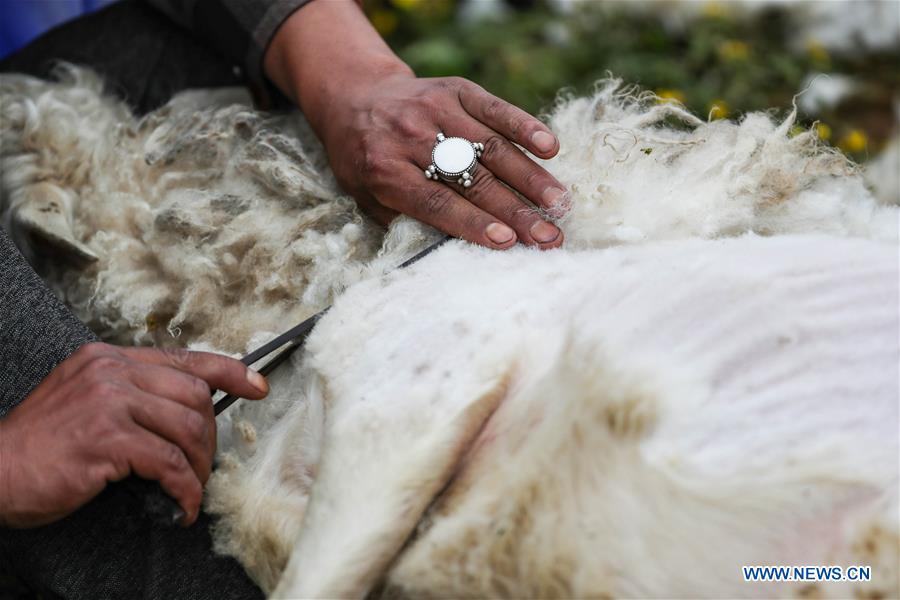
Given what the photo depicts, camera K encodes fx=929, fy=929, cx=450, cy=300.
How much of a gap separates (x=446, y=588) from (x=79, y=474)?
0.45m

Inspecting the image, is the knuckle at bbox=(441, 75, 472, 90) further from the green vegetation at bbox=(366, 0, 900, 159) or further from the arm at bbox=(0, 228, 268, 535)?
the green vegetation at bbox=(366, 0, 900, 159)

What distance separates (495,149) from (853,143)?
1618 millimetres

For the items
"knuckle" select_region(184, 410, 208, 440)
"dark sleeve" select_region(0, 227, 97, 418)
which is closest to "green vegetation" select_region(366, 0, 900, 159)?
"dark sleeve" select_region(0, 227, 97, 418)

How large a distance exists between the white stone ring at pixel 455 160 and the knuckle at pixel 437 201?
0.02 m

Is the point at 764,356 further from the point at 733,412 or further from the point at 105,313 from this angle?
the point at 105,313

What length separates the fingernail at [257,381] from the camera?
118cm

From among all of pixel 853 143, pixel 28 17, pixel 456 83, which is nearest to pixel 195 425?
pixel 456 83

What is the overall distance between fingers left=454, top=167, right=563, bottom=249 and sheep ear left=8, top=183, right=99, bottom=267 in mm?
662

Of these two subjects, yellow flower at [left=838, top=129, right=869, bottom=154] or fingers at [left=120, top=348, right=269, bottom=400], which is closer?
fingers at [left=120, top=348, right=269, bottom=400]

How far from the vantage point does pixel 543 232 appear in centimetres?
122

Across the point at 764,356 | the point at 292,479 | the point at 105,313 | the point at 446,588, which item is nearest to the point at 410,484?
the point at 446,588

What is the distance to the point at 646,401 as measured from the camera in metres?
0.91

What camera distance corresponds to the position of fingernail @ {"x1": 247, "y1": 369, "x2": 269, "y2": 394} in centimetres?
118

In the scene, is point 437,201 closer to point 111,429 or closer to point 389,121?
point 389,121
